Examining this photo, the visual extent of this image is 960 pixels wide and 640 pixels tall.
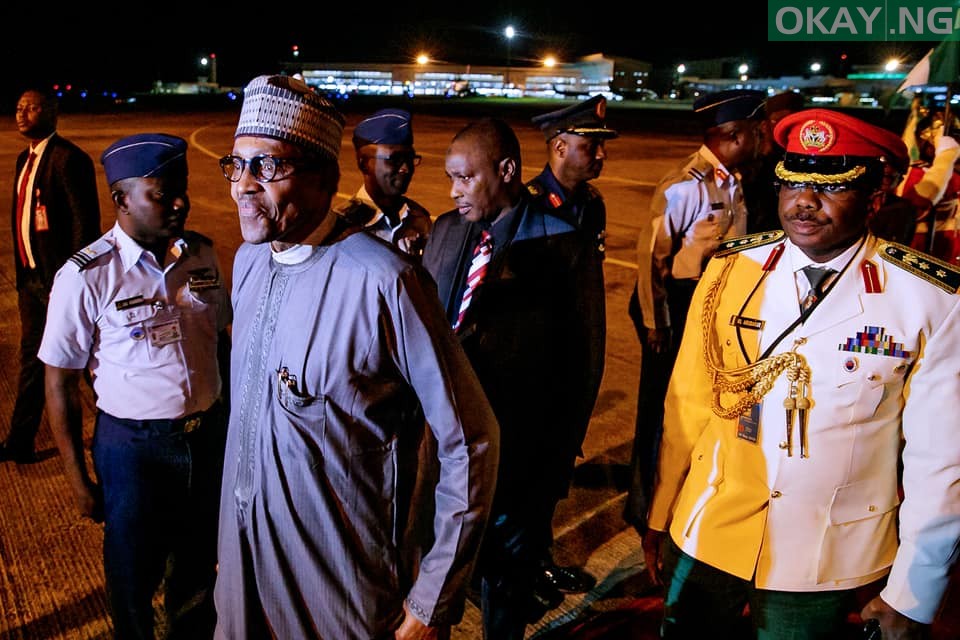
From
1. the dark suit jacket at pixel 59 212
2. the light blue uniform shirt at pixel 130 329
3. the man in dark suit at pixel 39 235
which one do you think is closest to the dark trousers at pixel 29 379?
the man in dark suit at pixel 39 235

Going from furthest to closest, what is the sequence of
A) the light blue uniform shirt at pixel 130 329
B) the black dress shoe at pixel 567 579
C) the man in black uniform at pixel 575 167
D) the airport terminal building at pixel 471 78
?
the airport terminal building at pixel 471 78, the man in black uniform at pixel 575 167, the black dress shoe at pixel 567 579, the light blue uniform shirt at pixel 130 329

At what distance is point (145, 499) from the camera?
260 centimetres

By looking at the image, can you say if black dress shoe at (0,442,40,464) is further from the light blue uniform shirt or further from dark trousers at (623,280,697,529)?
dark trousers at (623,280,697,529)

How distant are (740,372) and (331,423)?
1.20 metres

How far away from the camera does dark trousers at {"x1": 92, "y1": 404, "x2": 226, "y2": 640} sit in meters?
2.60

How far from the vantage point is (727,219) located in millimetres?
4109

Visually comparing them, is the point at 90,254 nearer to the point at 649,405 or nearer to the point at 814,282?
the point at 814,282

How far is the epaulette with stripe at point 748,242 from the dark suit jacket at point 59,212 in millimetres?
3707

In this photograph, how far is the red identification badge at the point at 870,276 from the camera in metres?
2.01

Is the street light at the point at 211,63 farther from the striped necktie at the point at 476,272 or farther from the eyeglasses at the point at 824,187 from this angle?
the eyeglasses at the point at 824,187

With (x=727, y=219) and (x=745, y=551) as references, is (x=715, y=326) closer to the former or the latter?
(x=745, y=551)

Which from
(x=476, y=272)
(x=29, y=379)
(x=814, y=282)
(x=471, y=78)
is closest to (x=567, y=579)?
(x=476, y=272)

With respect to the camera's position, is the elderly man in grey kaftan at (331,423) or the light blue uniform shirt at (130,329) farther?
the light blue uniform shirt at (130,329)

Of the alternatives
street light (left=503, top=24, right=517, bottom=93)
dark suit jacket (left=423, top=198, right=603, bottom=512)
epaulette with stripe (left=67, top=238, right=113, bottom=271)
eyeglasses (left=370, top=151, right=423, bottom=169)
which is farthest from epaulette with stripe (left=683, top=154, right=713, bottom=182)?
street light (left=503, top=24, right=517, bottom=93)
